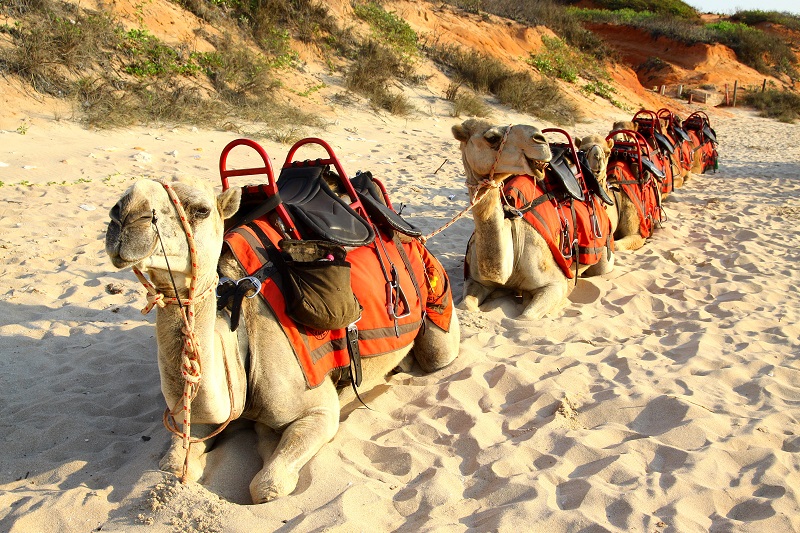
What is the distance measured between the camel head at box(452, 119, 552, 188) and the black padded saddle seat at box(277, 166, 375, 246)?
111 centimetres

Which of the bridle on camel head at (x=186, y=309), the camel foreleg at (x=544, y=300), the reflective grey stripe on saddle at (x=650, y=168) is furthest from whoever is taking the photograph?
the reflective grey stripe on saddle at (x=650, y=168)

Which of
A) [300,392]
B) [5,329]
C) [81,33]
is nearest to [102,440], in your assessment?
[300,392]

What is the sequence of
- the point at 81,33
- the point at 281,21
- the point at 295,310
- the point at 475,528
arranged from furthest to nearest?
the point at 281,21 → the point at 81,33 → the point at 295,310 → the point at 475,528

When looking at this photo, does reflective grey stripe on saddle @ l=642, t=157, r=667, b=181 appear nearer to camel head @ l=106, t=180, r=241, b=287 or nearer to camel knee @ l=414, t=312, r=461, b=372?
camel knee @ l=414, t=312, r=461, b=372

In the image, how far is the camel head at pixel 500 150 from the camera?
167 inches

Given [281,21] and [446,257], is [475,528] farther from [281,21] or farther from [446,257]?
[281,21]

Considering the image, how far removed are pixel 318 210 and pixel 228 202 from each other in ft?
3.51

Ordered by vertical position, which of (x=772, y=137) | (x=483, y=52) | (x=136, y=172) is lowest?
(x=772, y=137)

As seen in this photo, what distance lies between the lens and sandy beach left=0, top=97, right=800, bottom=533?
9.22ft

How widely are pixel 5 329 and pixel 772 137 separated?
2348 cm

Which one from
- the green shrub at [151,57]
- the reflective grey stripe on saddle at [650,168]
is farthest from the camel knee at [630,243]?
the green shrub at [151,57]

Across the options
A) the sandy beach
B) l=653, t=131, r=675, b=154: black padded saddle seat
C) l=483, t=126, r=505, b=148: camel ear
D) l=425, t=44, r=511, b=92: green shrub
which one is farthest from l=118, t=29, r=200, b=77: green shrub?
l=483, t=126, r=505, b=148: camel ear

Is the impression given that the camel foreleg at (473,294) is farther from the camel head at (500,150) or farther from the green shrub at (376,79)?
the green shrub at (376,79)

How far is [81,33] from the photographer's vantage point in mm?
11039
